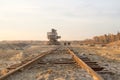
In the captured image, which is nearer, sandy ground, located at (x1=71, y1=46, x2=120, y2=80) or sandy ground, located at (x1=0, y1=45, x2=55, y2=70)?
sandy ground, located at (x1=71, y1=46, x2=120, y2=80)

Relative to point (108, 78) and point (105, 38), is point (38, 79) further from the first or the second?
point (105, 38)

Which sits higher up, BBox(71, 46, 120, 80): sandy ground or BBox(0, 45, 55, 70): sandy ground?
BBox(0, 45, 55, 70): sandy ground

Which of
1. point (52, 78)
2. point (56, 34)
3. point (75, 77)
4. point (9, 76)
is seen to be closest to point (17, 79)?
point (9, 76)

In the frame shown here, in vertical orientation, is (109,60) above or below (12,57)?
below

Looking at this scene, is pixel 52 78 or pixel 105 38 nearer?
pixel 52 78

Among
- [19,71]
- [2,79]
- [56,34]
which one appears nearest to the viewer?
[2,79]

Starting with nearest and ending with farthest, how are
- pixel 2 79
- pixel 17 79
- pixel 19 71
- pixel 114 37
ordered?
pixel 2 79, pixel 17 79, pixel 19 71, pixel 114 37

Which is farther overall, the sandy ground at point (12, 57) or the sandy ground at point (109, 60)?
the sandy ground at point (12, 57)

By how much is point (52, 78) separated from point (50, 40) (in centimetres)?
6377

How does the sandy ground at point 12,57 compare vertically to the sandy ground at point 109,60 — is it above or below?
above

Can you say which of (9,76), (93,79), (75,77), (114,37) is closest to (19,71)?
(9,76)

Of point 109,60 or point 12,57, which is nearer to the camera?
point 109,60

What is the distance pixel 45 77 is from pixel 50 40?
63.6 m

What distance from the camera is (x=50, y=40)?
72.6 m
